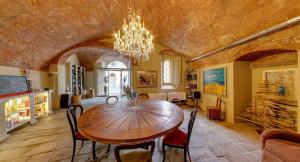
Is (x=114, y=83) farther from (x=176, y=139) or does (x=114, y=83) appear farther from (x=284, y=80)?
(x=284, y=80)

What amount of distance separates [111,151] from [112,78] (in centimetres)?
816

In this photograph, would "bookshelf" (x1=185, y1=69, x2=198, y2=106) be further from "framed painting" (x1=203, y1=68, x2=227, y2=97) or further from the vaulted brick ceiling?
the vaulted brick ceiling

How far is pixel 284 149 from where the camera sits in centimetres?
112

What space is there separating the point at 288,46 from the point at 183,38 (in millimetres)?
2770

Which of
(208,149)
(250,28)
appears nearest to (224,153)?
(208,149)

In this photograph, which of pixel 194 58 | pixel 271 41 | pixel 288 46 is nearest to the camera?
pixel 288 46

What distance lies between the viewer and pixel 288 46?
2.40 meters

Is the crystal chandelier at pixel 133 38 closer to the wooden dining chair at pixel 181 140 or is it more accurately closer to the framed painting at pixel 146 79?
the wooden dining chair at pixel 181 140

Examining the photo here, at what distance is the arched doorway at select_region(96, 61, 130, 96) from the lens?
963 cm

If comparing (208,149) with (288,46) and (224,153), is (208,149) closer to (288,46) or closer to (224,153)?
(224,153)

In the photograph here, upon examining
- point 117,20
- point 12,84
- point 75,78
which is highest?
point 117,20

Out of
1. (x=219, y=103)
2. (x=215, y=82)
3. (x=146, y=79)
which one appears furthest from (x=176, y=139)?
(x=146, y=79)

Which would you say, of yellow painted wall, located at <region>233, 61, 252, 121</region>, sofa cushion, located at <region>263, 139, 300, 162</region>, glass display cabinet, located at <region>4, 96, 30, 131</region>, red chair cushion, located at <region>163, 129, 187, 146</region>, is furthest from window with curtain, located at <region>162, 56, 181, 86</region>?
glass display cabinet, located at <region>4, 96, 30, 131</region>

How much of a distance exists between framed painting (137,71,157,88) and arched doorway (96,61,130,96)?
3.93 m
